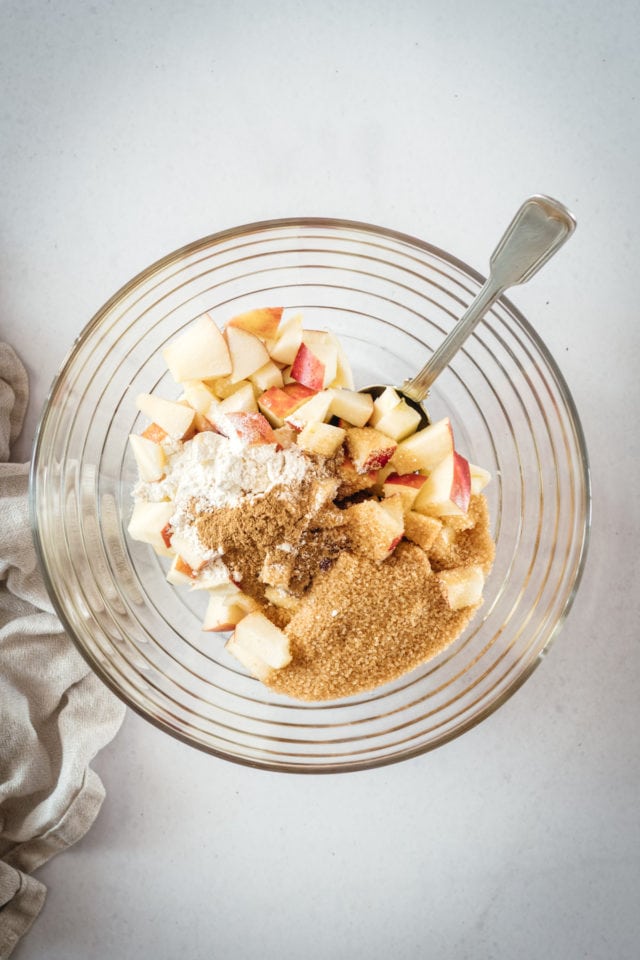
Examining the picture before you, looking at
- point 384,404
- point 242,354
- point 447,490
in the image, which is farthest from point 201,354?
point 447,490

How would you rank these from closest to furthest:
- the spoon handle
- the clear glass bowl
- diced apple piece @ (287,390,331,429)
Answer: the spoon handle < diced apple piece @ (287,390,331,429) < the clear glass bowl

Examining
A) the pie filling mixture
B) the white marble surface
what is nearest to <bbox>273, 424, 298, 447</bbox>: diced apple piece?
the pie filling mixture

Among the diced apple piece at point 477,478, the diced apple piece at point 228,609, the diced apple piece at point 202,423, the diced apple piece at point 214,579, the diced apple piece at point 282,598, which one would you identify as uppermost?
the diced apple piece at point 477,478

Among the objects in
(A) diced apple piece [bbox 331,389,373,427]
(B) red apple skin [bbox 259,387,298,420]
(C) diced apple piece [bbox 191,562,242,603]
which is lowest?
(C) diced apple piece [bbox 191,562,242,603]

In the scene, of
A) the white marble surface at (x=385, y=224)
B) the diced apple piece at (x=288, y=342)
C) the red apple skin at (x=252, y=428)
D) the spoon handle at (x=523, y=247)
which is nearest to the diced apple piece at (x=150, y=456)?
the red apple skin at (x=252, y=428)

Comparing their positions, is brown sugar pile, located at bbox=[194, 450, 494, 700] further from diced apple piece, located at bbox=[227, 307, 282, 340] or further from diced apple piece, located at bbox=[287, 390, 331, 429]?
diced apple piece, located at bbox=[227, 307, 282, 340]

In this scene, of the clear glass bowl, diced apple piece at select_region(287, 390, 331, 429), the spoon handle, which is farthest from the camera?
the clear glass bowl

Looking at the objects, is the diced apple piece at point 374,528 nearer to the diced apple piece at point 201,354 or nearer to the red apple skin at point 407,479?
the red apple skin at point 407,479

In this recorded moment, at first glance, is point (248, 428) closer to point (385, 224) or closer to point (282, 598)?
point (282, 598)
